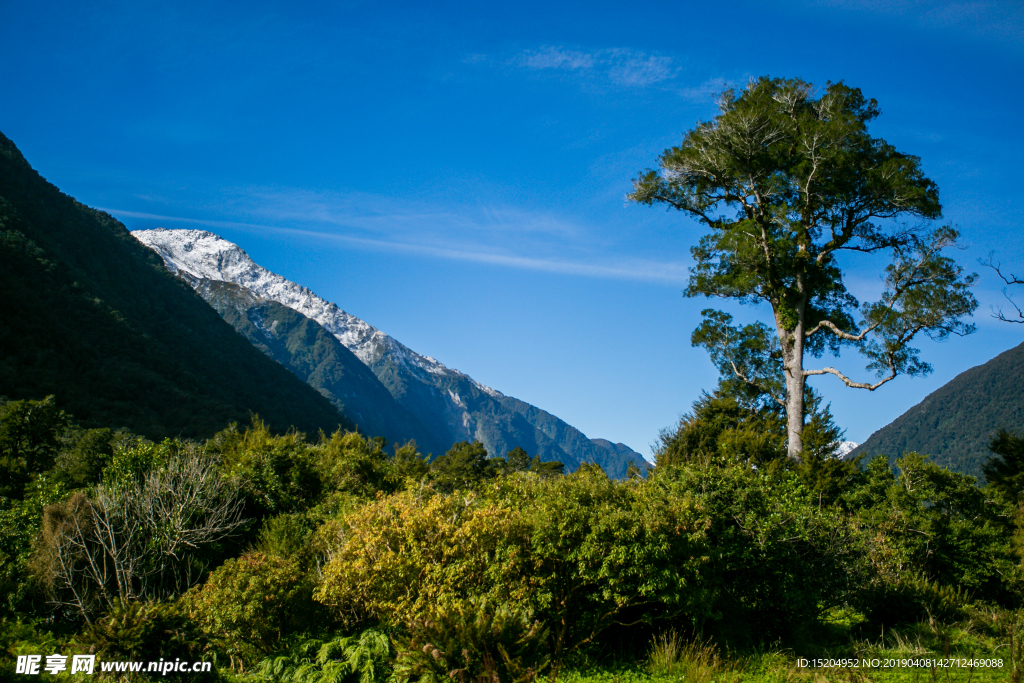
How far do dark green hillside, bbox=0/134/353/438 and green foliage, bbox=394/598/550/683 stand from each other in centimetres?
5180

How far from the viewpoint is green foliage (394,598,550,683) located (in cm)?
841

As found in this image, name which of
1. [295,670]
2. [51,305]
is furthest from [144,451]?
[51,305]

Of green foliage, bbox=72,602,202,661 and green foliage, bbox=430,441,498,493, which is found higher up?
green foliage, bbox=72,602,202,661

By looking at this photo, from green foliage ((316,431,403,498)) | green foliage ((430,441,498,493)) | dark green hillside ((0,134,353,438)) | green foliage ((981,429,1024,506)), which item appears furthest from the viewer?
dark green hillside ((0,134,353,438))

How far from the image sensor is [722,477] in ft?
35.8

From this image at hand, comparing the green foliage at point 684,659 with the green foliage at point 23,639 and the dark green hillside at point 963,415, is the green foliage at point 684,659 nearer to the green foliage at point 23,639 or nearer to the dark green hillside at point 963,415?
the green foliage at point 23,639

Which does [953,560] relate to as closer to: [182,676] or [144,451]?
[182,676]

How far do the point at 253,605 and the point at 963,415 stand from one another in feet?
537

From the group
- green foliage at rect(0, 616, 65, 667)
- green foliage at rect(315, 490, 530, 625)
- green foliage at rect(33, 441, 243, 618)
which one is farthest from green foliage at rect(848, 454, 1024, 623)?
green foliage at rect(0, 616, 65, 667)

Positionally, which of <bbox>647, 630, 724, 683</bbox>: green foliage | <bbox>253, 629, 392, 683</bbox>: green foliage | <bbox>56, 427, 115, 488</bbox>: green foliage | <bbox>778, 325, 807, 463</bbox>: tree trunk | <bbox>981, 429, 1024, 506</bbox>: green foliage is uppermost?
<bbox>778, 325, 807, 463</bbox>: tree trunk

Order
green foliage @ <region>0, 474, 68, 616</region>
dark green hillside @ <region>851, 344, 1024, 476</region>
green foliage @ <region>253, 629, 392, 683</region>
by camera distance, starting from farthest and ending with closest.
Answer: dark green hillside @ <region>851, 344, 1024, 476</region> → green foliage @ <region>0, 474, 68, 616</region> → green foliage @ <region>253, 629, 392, 683</region>

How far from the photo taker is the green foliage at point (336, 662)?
9.10 metres

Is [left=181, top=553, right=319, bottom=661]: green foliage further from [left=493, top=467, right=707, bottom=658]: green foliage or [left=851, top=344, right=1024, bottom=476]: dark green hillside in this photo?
[left=851, top=344, right=1024, bottom=476]: dark green hillside

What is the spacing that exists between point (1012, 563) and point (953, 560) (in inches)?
52.0
